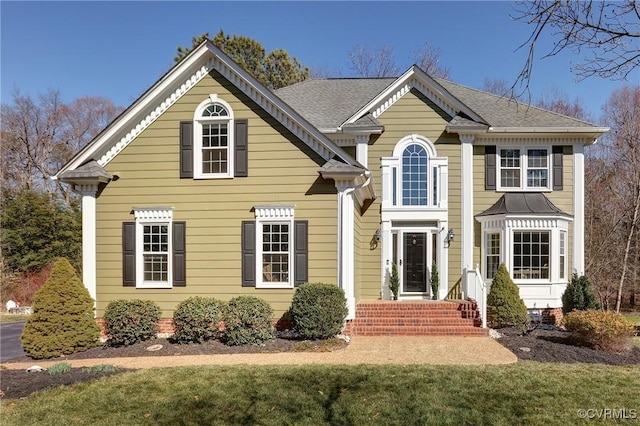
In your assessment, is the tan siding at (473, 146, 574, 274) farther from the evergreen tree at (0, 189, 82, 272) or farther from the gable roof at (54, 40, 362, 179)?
the evergreen tree at (0, 189, 82, 272)

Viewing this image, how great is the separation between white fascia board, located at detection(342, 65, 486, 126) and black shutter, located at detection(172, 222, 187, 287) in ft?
19.4

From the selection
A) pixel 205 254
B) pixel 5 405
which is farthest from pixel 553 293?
pixel 5 405

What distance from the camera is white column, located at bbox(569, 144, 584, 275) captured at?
559 inches

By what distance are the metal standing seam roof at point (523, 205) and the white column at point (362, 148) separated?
4052 millimetres

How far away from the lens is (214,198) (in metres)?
11.6

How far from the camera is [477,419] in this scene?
5609 mm

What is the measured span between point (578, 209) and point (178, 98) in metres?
12.7

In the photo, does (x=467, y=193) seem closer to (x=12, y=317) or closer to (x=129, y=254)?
(x=129, y=254)

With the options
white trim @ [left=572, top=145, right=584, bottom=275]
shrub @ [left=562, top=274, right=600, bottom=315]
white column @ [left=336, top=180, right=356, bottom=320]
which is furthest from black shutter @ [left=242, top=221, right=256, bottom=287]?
white trim @ [left=572, top=145, right=584, bottom=275]

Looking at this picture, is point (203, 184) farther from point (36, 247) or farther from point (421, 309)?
point (36, 247)

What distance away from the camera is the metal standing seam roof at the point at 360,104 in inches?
573

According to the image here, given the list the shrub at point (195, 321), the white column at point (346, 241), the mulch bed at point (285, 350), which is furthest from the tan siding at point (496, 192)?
the shrub at point (195, 321)

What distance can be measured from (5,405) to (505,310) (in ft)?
35.3

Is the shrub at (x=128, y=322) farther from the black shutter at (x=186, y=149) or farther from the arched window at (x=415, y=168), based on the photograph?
the arched window at (x=415, y=168)
